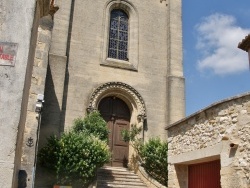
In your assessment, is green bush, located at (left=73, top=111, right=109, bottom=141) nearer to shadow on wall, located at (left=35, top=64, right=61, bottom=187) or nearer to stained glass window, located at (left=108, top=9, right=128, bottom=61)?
shadow on wall, located at (left=35, top=64, right=61, bottom=187)

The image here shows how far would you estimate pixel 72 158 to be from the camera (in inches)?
448

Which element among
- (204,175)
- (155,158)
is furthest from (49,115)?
(204,175)

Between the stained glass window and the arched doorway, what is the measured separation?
8.17 ft

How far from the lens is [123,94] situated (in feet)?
52.2

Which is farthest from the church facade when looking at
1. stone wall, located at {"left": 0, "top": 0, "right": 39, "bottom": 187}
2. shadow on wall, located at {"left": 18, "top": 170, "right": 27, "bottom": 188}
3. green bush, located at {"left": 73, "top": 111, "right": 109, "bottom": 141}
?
stone wall, located at {"left": 0, "top": 0, "right": 39, "bottom": 187}

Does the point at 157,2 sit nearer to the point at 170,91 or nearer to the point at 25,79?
the point at 170,91

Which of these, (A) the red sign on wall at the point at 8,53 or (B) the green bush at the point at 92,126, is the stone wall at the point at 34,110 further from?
(A) the red sign on wall at the point at 8,53

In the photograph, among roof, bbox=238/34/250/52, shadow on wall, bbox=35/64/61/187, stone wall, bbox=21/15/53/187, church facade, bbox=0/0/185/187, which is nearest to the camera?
stone wall, bbox=21/15/53/187

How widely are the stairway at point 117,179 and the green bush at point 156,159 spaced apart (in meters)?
0.71

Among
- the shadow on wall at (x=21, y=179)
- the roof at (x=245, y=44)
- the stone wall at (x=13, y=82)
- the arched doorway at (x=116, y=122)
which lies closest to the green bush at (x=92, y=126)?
the arched doorway at (x=116, y=122)

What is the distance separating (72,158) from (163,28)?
9.77m

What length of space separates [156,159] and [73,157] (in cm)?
389

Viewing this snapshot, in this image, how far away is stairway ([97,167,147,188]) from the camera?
12656mm

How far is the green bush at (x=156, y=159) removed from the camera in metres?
13.5
